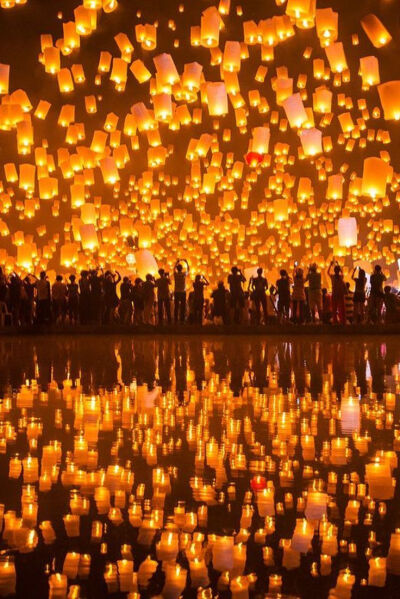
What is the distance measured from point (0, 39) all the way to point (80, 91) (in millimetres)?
1923

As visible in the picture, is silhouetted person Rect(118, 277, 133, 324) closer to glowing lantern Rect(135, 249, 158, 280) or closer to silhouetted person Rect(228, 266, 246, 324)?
silhouetted person Rect(228, 266, 246, 324)

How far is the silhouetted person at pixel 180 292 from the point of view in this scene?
12656 millimetres

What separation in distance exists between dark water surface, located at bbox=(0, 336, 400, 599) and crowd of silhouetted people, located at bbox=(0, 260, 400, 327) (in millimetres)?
7179

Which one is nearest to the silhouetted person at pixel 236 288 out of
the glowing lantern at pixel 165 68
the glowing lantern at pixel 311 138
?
the glowing lantern at pixel 311 138

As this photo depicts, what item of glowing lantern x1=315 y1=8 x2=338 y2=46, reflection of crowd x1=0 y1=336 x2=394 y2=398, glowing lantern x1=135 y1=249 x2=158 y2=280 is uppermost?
glowing lantern x1=315 y1=8 x2=338 y2=46

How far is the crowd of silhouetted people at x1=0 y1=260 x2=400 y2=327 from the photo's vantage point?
1273cm

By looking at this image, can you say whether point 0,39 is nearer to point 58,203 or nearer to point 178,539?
Result: point 58,203

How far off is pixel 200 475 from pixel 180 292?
410 inches

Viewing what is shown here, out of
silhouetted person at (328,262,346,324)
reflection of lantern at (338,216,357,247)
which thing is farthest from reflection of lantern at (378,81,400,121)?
reflection of lantern at (338,216,357,247)

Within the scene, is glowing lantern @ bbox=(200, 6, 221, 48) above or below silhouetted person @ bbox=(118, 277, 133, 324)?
above

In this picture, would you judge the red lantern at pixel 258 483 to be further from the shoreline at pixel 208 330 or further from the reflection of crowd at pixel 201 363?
the shoreline at pixel 208 330

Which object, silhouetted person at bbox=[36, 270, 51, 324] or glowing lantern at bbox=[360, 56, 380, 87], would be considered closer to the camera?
glowing lantern at bbox=[360, 56, 380, 87]

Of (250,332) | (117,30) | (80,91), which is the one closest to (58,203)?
(80,91)

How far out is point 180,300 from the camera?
13.0 metres
